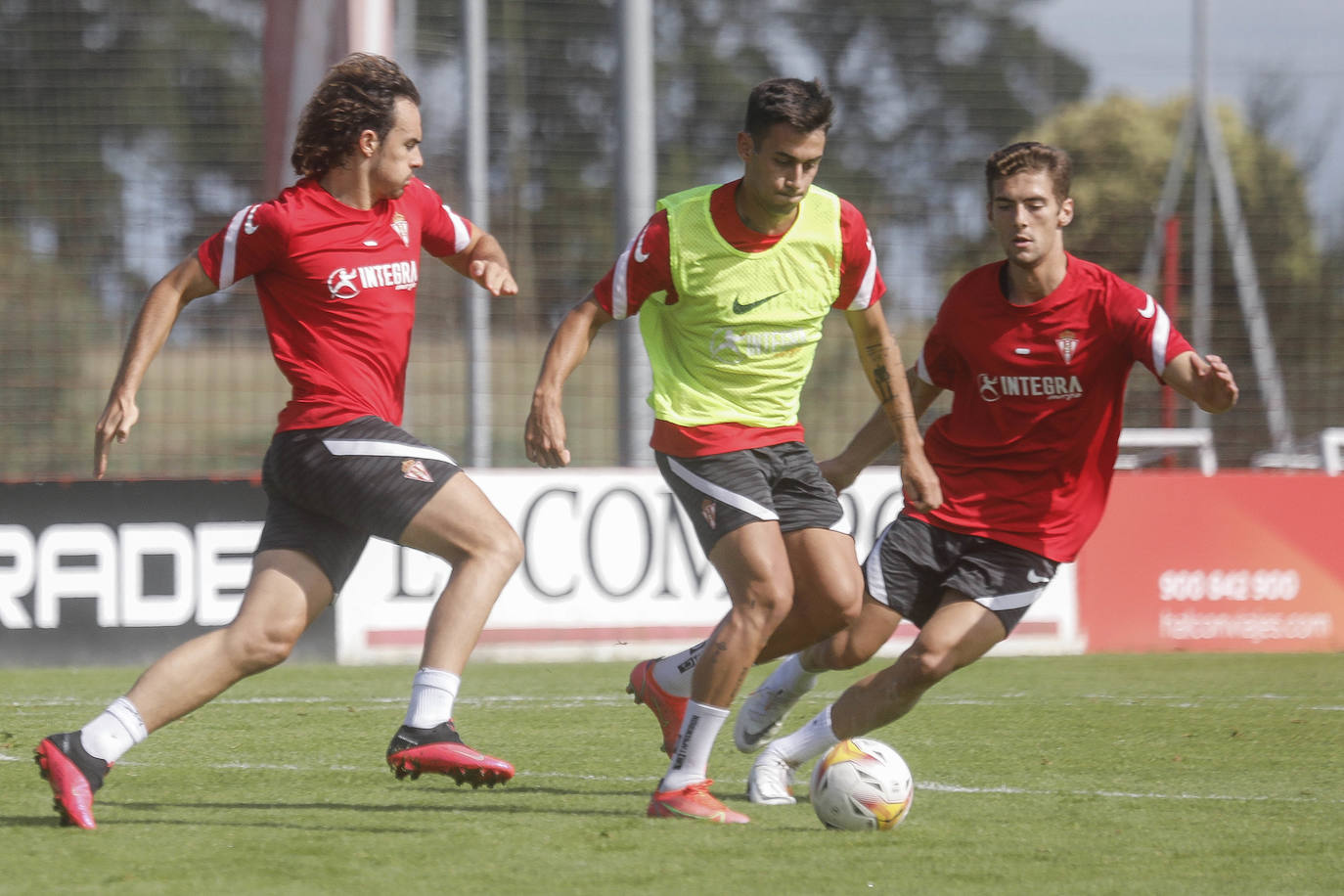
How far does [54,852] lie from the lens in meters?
4.42

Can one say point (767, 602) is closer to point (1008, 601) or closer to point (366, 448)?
point (1008, 601)

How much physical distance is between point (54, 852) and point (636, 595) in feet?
20.1

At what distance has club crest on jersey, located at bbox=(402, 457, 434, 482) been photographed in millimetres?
4863

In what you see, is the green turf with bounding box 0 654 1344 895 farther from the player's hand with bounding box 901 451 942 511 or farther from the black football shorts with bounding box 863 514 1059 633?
the player's hand with bounding box 901 451 942 511

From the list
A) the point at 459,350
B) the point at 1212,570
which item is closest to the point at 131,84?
the point at 459,350

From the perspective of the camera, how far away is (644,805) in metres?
5.34

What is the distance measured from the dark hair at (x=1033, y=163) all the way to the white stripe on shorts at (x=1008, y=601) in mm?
1230

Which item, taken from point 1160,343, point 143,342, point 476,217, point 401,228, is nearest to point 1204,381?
point 1160,343

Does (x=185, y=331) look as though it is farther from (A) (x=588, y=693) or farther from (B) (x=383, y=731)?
(B) (x=383, y=731)

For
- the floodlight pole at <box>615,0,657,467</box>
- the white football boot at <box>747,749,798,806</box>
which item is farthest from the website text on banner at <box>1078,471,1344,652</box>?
the white football boot at <box>747,749,798,806</box>

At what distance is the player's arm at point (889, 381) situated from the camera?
5.41 m

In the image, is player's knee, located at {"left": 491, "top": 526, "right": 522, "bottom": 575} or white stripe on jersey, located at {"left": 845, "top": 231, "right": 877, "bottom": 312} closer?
player's knee, located at {"left": 491, "top": 526, "right": 522, "bottom": 575}

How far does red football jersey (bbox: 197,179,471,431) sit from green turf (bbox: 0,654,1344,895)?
1.21 m

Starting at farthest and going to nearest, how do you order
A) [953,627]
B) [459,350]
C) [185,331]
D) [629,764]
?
[459,350], [185,331], [629,764], [953,627]
